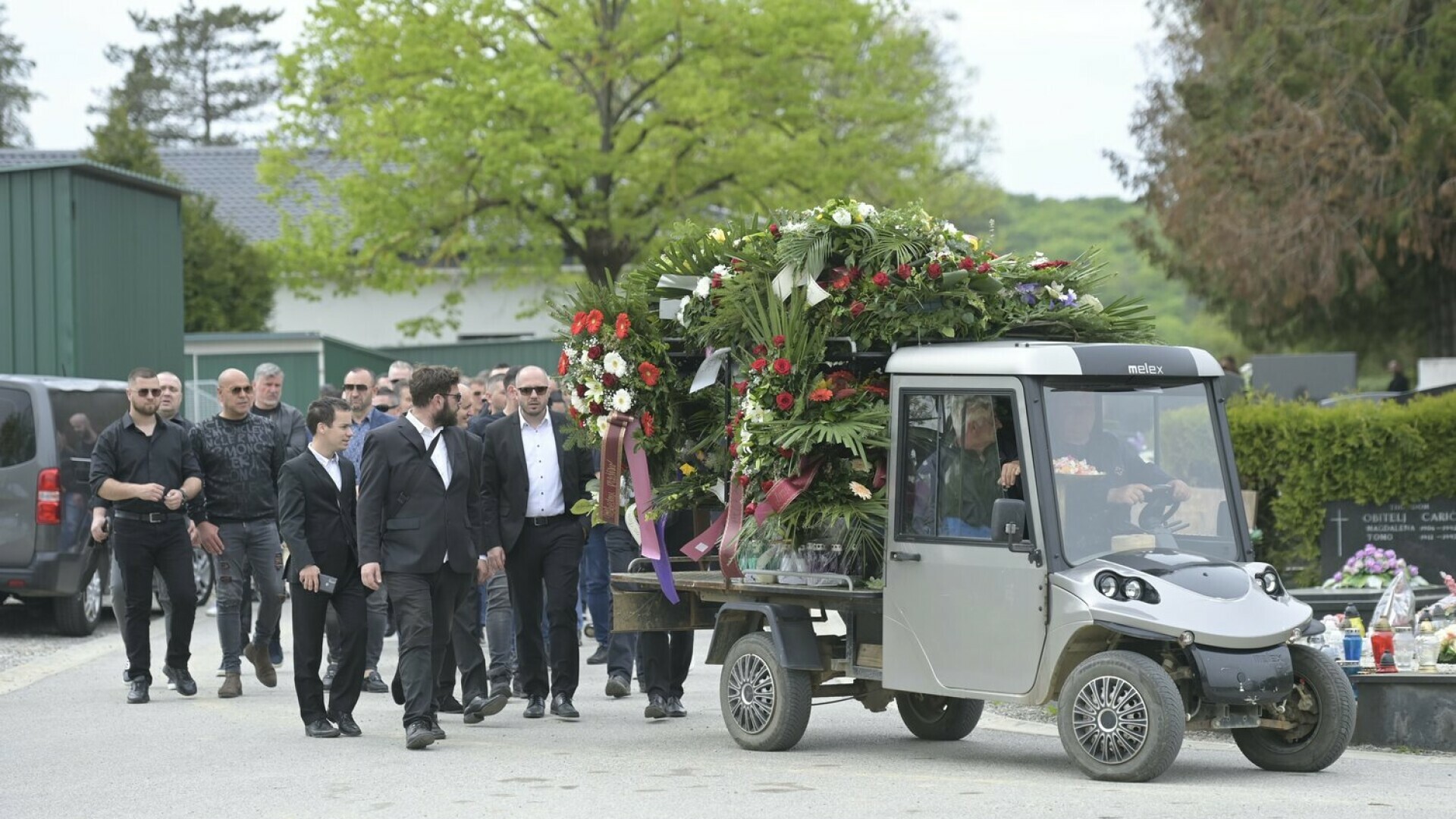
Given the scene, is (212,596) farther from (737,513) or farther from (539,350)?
(539,350)

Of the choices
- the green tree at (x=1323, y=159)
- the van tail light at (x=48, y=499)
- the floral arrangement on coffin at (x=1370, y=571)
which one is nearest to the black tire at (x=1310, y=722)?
the floral arrangement on coffin at (x=1370, y=571)

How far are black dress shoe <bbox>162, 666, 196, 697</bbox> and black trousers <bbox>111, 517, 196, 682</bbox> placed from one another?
0.41ft

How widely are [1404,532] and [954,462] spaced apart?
25.3 ft

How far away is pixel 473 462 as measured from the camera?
34.3ft

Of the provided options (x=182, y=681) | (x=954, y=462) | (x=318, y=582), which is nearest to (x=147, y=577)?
(x=182, y=681)

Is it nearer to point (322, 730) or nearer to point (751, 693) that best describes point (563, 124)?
point (322, 730)

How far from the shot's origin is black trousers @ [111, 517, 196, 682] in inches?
474

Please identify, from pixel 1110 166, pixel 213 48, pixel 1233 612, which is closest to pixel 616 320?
pixel 1233 612

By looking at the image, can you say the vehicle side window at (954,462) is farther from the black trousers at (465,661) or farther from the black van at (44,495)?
the black van at (44,495)

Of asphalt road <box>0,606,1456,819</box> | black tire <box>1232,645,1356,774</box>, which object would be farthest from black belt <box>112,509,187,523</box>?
black tire <box>1232,645,1356,774</box>

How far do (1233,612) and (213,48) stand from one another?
75.9m

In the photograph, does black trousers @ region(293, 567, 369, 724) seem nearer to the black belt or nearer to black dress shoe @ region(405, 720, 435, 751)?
black dress shoe @ region(405, 720, 435, 751)

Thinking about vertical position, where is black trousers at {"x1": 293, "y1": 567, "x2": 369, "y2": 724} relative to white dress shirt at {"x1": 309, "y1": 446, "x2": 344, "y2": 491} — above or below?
below

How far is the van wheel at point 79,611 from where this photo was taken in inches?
631
